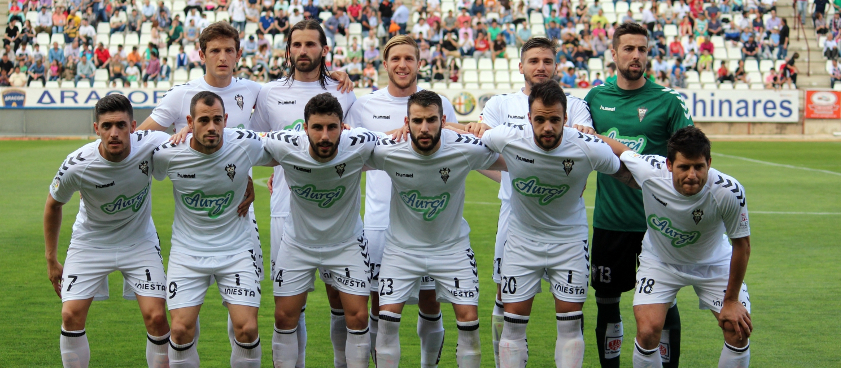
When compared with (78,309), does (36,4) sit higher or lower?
higher

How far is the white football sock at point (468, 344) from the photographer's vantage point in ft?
18.1

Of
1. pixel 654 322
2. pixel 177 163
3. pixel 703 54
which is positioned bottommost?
pixel 654 322

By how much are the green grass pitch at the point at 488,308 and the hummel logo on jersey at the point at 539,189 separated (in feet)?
4.88

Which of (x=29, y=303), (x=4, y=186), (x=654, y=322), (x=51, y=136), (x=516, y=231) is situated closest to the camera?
(x=654, y=322)

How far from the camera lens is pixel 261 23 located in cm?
3025

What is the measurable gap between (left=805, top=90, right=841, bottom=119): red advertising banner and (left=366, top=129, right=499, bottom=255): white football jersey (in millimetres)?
26714

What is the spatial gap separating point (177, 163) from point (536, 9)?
28340 millimetres

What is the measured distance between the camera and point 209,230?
18.7ft

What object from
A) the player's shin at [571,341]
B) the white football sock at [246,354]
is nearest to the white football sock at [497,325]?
the player's shin at [571,341]

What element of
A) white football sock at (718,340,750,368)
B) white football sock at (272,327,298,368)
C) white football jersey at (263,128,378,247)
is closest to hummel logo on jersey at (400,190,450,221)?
white football jersey at (263,128,378,247)

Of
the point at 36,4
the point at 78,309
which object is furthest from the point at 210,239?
the point at 36,4

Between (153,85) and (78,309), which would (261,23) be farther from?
(78,309)

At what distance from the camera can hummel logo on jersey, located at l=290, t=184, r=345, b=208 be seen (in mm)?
5695

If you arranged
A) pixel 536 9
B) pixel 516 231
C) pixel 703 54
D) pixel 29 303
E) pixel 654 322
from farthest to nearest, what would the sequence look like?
pixel 536 9, pixel 703 54, pixel 29 303, pixel 516 231, pixel 654 322
